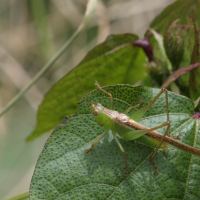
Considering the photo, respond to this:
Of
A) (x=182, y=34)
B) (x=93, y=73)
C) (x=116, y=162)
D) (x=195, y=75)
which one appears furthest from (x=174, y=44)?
(x=116, y=162)

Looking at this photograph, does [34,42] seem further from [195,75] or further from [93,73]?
[195,75]

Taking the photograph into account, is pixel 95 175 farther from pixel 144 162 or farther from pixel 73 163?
pixel 144 162

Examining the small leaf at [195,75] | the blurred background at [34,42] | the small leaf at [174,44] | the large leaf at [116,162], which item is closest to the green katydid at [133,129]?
the large leaf at [116,162]

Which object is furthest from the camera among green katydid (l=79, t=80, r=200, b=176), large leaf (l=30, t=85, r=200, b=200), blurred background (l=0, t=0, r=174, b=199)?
blurred background (l=0, t=0, r=174, b=199)

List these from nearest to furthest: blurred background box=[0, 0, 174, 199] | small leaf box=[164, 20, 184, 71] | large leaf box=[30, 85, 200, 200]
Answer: large leaf box=[30, 85, 200, 200], small leaf box=[164, 20, 184, 71], blurred background box=[0, 0, 174, 199]

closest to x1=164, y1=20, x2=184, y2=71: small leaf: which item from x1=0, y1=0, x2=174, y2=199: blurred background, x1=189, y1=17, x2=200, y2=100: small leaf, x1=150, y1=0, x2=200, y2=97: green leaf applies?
x1=150, y1=0, x2=200, y2=97: green leaf

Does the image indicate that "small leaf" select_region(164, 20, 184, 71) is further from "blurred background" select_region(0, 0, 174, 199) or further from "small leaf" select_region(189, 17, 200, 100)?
"blurred background" select_region(0, 0, 174, 199)

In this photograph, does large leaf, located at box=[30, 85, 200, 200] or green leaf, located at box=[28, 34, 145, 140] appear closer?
large leaf, located at box=[30, 85, 200, 200]
